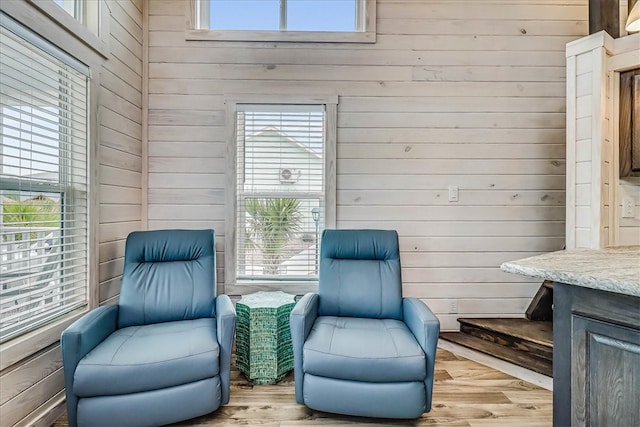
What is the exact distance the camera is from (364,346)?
5.85 ft

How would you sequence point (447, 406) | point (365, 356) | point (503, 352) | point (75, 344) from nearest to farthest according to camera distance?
point (75, 344) → point (365, 356) → point (447, 406) → point (503, 352)

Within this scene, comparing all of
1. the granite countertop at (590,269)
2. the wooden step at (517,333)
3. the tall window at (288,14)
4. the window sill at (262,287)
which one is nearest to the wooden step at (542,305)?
the wooden step at (517,333)

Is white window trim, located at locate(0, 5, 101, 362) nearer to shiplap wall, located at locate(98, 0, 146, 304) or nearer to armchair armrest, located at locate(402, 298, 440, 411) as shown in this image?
shiplap wall, located at locate(98, 0, 146, 304)

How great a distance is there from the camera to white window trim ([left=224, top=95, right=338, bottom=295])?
2.72m

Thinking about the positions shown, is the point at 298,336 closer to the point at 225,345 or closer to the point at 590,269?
the point at 225,345

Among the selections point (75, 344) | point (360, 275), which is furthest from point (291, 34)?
point (75, 344)

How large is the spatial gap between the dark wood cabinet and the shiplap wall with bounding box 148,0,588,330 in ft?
5.38

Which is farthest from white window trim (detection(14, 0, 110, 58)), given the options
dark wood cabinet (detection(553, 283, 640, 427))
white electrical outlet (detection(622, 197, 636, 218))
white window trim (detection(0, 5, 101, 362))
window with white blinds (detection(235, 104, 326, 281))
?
white electrical outlet (detection(622, 197, 636, 218))

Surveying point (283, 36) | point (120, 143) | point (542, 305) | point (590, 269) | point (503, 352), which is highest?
point (283, 36)

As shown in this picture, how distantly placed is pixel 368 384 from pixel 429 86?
224cm

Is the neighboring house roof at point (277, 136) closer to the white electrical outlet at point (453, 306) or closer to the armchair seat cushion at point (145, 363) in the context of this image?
the armchair seat cushion at point (145, 363)

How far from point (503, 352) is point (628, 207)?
4.14ft

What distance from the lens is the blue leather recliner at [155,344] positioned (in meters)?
1.60

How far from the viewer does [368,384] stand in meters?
1.74
